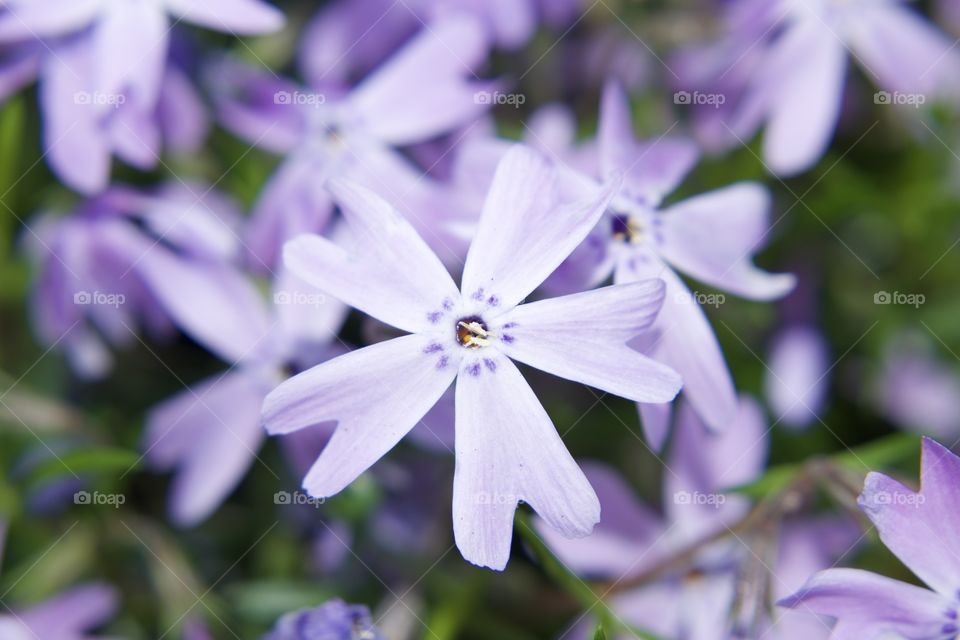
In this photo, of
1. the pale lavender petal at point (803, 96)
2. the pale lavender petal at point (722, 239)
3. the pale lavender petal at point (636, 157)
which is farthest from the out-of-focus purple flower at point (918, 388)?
the pale lavender petal at point (636, 157)

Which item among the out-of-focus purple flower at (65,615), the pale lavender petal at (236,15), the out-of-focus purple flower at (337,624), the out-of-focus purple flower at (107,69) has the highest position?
the pale lavender petal at (236,15)

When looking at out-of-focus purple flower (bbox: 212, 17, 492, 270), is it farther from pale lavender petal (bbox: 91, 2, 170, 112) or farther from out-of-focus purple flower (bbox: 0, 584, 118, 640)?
out-of-focus purple flower (bbox: 0, 584, 118, 640)

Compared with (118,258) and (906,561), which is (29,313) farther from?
(906,561)

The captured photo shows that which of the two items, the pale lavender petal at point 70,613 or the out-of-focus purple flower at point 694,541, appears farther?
the out-of-focus purple flower at point 694,541

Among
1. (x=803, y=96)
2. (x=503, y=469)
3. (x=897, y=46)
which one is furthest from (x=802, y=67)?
(x=503, y=469)

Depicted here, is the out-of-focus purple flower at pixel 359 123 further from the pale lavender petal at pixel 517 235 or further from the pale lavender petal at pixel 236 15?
the pale lavender petal at pixel 517 235

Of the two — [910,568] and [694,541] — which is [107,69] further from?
[910,568]
